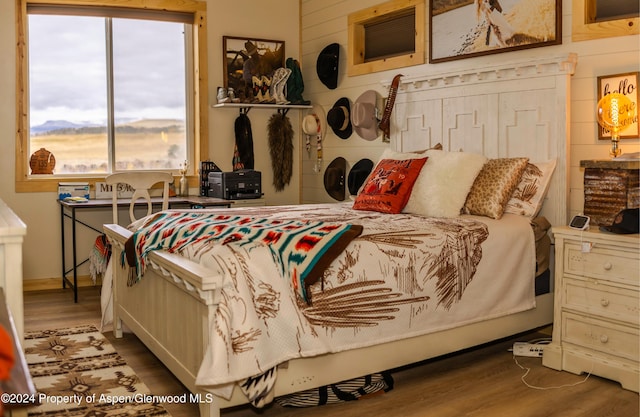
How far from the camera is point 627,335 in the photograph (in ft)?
9.21

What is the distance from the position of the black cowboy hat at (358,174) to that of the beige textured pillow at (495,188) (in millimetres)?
1489

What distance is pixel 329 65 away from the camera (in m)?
5.28

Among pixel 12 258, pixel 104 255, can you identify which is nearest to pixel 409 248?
pixel 12 258

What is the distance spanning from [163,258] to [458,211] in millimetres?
1566

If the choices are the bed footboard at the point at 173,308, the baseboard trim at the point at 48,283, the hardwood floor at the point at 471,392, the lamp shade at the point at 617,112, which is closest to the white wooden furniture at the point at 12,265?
the bed footboard at the point at 173,308

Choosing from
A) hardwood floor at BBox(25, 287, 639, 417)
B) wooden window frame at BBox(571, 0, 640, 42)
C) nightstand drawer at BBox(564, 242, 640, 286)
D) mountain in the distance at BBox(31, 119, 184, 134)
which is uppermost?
wooden window frame at BBox(571, 0, 640, 42)

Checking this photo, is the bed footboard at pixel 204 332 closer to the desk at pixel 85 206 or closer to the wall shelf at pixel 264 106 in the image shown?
the desk at pixel 85 206

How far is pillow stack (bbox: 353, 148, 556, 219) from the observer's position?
3381mm

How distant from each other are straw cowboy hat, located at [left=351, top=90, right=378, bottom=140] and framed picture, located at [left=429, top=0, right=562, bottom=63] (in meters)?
0.63

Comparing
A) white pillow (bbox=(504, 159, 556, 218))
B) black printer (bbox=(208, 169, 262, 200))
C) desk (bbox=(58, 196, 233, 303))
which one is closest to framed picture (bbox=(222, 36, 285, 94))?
black printer (bbox=(208, 169, 262, 200))

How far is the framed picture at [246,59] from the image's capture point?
216 inches

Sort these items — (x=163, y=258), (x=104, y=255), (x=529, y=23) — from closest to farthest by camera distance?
(x=163, y=258)
(x=529, y=23)
(x=104, y=255)

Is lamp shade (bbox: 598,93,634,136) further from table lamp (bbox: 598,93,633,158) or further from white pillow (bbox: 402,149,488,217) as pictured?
white pillow (bbox: 402,149,488,217)

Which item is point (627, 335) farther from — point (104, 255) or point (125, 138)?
point (125, 138)
